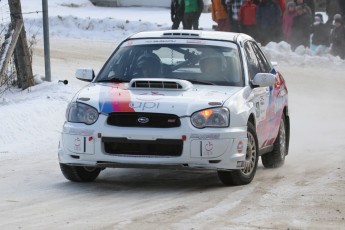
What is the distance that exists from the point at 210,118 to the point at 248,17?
17906 millimetres

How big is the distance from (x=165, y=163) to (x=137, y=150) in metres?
0.31

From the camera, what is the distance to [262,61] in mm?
12055

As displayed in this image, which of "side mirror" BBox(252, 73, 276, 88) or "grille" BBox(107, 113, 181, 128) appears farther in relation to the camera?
"side mirror" BBox(252, 73, 276, 88)

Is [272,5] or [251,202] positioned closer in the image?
[251,202]

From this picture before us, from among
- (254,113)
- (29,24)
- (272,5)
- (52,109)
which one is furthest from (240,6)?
(254,113)

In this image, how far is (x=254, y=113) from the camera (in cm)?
1061

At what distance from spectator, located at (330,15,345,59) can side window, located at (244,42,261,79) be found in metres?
15.6

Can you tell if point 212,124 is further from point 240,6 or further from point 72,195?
point 240,6

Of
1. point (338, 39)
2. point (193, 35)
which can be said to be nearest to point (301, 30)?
point (338, 39)

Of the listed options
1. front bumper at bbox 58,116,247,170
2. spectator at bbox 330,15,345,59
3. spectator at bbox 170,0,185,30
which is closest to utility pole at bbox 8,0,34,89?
front bumper at bbox 58,116,247,170

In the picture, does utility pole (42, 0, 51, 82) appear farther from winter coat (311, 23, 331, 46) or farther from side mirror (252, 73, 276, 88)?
winter coat (311, 23, 331, 46)

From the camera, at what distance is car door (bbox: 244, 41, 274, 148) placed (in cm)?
1091

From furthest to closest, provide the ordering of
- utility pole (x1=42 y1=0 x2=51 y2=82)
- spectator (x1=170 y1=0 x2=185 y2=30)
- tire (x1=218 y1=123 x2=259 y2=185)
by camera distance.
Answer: spectator (x1=170 y1=0 x2=185 y2=30) → utility pole (x1=42 y1=0 x2=51 y2=82) → tire (x1=218 y1=123 x2=259 y2=185)

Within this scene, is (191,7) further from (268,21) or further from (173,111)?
(173,111)
